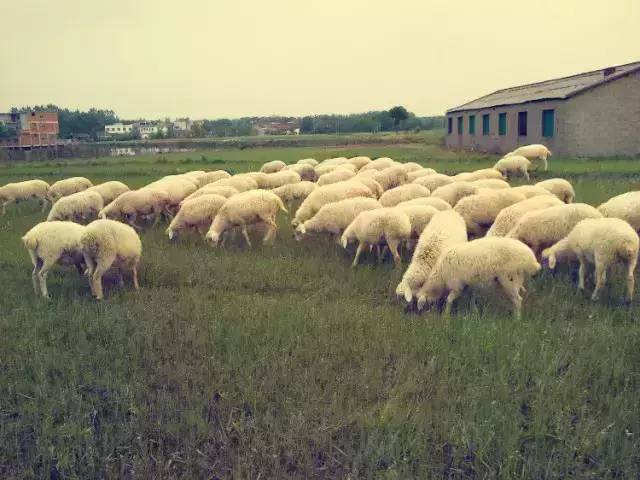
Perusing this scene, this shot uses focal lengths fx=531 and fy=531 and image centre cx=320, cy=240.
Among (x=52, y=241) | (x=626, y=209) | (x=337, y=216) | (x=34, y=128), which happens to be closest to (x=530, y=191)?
(x=626, y=209)

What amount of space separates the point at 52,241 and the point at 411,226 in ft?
20.6

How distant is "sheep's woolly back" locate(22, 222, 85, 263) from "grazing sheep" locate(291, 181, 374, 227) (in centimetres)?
555

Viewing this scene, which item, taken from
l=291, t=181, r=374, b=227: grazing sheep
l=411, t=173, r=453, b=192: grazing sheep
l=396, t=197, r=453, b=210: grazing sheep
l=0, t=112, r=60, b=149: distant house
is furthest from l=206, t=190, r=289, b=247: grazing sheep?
l=0, t=112, r=60, b=149: distant house

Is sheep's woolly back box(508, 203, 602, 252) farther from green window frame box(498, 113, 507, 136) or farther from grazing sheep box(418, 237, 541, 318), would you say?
green window frame box(498, 113, 507, 136)

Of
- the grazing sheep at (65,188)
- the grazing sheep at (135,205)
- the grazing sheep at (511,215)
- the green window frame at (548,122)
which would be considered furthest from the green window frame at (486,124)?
the grazing sheep at (511,215)

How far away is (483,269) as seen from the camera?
7.18 m

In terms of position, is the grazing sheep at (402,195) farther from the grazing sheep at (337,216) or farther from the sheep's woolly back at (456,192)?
the grazing sheep at (337,216)

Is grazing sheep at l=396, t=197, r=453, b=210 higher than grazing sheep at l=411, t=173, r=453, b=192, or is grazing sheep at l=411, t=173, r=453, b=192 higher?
grazing sheep at l=411, t=173, r=453, b=192

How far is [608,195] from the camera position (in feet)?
48.0

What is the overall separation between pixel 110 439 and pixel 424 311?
4.38 metres

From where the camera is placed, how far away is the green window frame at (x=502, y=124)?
35719mm

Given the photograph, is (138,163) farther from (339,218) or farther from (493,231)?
(493,231)

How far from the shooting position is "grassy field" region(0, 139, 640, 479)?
4281 mm

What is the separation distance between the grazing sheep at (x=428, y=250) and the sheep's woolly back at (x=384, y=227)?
20.0 inches
